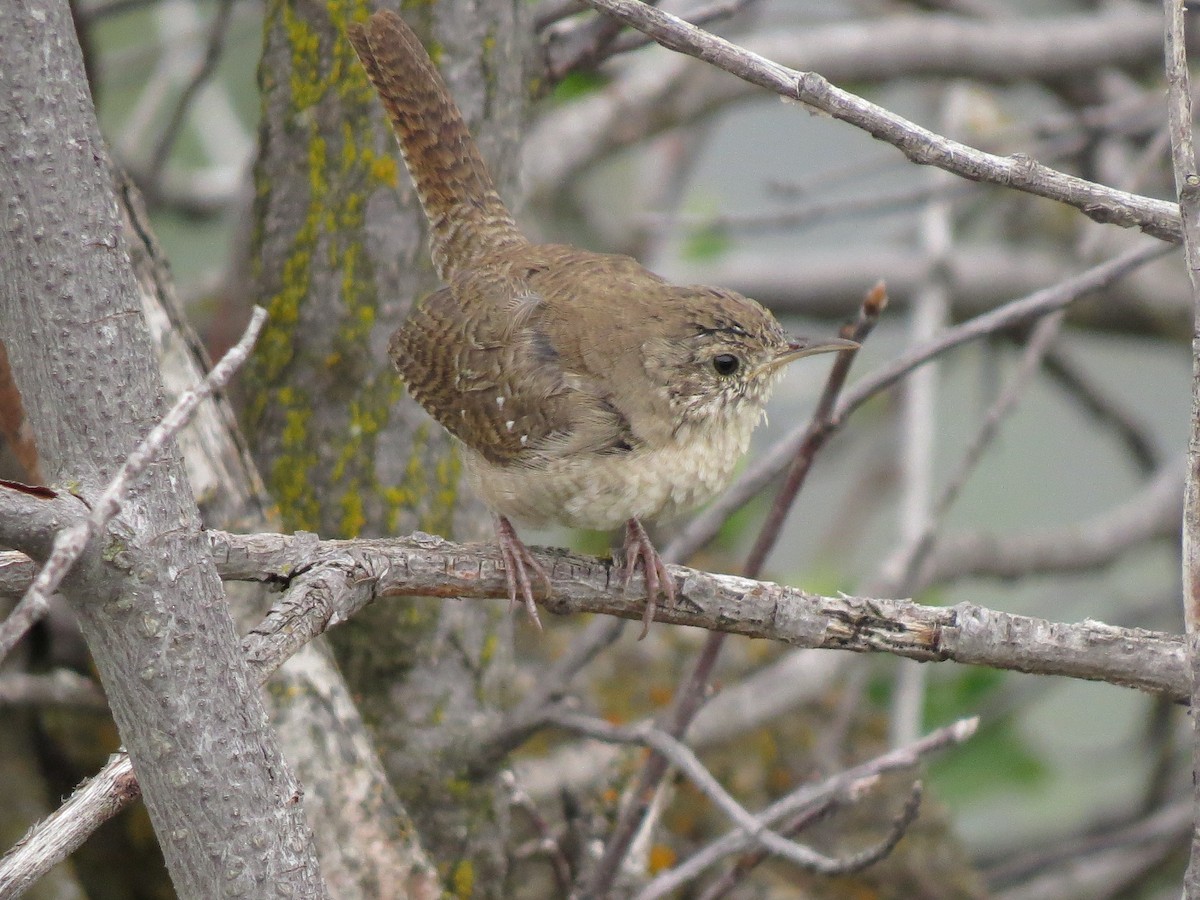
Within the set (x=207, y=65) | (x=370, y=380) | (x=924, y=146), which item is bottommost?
(x=370, y=380)

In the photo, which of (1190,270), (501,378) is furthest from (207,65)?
(1190,270)

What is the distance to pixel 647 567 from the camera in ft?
6.57

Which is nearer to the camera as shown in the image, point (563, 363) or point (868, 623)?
point (868, 623)

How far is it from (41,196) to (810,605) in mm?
1073

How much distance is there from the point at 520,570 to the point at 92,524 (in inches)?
37.9

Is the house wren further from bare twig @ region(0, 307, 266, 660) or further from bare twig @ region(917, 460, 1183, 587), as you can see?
bare twig @ region(917, 460, 1183, 587)

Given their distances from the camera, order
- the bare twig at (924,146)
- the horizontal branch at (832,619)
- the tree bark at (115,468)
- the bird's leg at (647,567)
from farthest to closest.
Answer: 1. the bird's leg at (647,567)
2. the horizontal branch at (832,619)
3. the bare twig at (924,146)
4. the tree bark at (115,468)

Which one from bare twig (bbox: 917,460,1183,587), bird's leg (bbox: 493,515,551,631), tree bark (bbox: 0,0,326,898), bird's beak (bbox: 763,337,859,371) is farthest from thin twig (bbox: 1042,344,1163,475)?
tree bark (bbox: 0,0,326,898)

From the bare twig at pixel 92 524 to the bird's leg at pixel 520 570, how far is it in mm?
740

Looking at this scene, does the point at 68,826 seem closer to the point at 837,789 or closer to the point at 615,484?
the point at 615,484

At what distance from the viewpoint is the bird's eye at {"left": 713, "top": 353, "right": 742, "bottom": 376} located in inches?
91.0

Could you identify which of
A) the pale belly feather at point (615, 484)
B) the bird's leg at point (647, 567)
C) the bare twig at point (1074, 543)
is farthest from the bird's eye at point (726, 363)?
the bare twig at point (1074, 543)

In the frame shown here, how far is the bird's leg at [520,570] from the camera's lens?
1895mm

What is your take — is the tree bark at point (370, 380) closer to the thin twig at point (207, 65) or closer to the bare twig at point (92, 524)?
the thin twig at point (207, 65)
